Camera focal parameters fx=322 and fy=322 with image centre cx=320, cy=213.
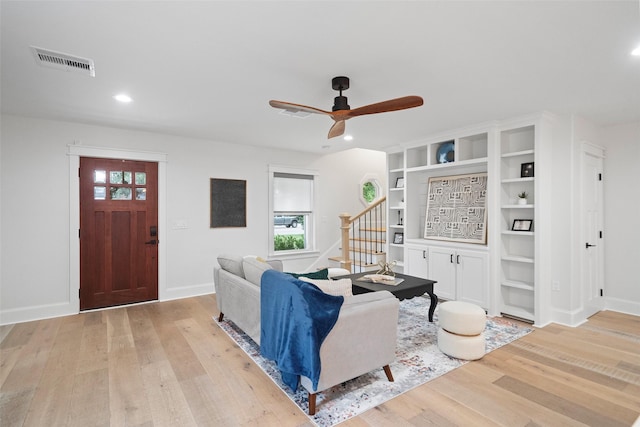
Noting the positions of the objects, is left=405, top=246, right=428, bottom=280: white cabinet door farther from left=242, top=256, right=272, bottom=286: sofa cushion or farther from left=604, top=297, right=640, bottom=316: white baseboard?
left=242, top=256, right=272, bottom=286: sofa cushion

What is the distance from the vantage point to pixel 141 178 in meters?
4.81

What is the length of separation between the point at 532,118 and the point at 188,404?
15.1 ft

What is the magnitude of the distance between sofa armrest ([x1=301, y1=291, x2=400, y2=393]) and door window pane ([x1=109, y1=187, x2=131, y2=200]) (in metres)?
3.89

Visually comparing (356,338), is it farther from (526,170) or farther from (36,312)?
(36,312)

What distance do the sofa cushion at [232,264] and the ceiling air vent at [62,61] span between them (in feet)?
7.30

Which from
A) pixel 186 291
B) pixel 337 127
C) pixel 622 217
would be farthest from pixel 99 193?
pixel 622 217

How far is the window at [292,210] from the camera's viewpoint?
6168mm

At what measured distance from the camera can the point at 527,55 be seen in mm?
2441

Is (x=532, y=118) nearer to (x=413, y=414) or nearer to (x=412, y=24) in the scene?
(x=412, y=24)

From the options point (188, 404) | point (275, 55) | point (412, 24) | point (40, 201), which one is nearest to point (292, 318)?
point (188, 404)

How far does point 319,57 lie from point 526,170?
127 inches

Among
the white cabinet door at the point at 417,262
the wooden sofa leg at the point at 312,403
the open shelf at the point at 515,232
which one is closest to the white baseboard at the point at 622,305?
the open shelf at the point at 515,232

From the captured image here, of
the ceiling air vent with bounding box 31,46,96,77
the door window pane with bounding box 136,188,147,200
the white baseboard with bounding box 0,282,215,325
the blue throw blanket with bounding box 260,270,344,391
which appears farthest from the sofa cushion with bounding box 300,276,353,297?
the white baseboard with bounding box 0,282,215,325

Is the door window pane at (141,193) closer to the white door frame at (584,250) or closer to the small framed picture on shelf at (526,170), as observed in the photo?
the small framed picture on shelf at (526,170)
